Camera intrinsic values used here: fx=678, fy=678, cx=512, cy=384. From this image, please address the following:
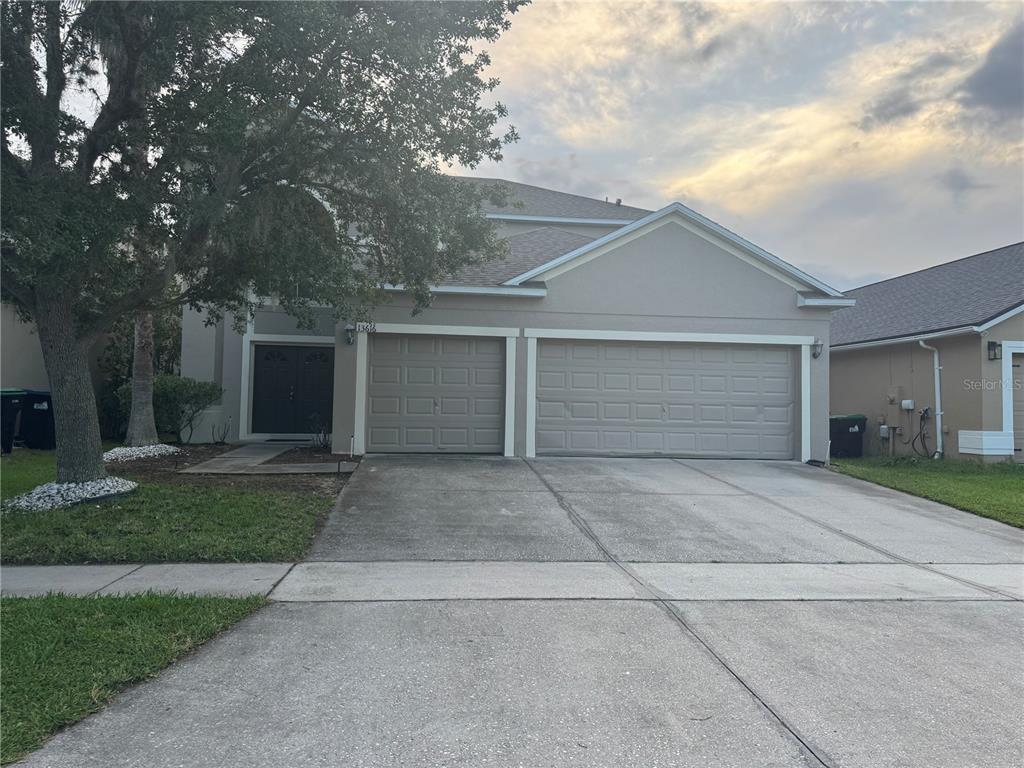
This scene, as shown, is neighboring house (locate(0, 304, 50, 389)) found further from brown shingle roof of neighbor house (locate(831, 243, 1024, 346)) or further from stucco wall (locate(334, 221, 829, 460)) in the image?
brown shingle roof of neighbor house (locate(831, 243, 1024, 346))

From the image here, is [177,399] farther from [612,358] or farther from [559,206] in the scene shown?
[559,206]

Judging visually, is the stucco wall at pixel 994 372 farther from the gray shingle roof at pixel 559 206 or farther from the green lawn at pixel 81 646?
the green lawn at pixel 81 646

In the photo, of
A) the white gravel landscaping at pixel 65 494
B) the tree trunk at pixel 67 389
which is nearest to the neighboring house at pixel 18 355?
the tree trunk at pixel 67 389

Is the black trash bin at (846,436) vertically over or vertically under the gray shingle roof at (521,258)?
under

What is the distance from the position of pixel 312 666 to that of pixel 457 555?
2.75 metres

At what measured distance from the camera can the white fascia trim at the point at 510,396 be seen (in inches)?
497

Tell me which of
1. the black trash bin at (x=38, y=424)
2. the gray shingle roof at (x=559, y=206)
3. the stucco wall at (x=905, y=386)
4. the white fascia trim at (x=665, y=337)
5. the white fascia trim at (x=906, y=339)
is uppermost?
the gray shingle roof at (x=559, y=206)

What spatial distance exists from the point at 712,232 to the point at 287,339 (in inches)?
377

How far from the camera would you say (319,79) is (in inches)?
309

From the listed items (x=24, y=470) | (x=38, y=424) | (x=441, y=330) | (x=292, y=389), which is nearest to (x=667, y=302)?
(x=441, y=330)

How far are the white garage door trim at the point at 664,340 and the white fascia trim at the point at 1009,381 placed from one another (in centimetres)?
436

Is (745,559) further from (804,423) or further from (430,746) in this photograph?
(804,423)

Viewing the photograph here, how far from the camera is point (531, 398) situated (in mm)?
12703

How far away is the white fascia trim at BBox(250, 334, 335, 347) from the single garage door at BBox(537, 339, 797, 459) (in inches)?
226
